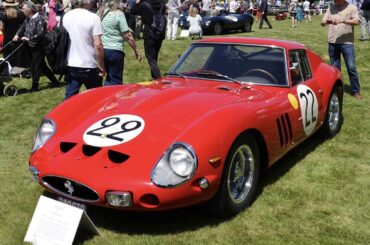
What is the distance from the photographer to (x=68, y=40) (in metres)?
5.70

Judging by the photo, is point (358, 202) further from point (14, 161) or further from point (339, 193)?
point (14, 161)

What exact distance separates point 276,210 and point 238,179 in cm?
43

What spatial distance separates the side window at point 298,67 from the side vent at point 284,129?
66 centimetres

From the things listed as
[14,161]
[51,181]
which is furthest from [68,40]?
[51,181]

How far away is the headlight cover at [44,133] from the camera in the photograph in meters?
3.65

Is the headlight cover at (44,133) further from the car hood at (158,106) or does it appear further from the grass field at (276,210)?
the grass field at (276,210)

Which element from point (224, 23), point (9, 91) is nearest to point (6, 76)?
point (9, 91)

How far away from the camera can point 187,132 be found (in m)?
3.23

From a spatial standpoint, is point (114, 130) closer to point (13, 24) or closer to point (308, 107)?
point (308, 107)

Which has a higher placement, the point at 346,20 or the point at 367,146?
the point at 346,20

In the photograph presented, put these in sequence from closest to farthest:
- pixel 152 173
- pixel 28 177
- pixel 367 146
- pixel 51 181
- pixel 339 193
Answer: pixel 152 173 → pixel 51 181 → pixel 339 193 → pixel 28 177 → pixel 367 146

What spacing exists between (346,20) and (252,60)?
10.9ft

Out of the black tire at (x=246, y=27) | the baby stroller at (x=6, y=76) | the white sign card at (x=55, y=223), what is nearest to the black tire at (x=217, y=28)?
the black tire at (x=246, y=27)

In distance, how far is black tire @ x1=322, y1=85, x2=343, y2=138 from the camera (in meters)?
5.51
